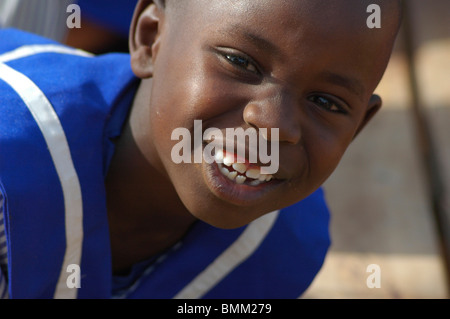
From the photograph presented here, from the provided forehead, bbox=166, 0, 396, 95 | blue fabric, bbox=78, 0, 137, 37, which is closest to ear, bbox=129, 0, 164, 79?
forehead, bbox=166, 0, 396, 95

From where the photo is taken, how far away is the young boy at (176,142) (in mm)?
812

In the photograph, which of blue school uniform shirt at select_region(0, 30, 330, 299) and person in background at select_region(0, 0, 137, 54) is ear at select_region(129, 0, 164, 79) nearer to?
blue school uniform shirt at select_region(0, 30, 330, 299)

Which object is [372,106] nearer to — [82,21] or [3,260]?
[3,260]

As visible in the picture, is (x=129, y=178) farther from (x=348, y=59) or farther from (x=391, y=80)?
(x=391, y=80)

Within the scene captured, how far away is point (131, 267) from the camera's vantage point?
1.12 meters

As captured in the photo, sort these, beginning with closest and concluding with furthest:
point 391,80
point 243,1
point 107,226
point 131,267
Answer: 1. point 243,1
2. point 107,226
3. point 131,267
4. point 391,80

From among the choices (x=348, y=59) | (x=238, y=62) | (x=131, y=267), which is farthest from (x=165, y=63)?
(x=131, y=267)

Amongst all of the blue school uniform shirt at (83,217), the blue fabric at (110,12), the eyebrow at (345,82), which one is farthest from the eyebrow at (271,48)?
the blue fabric at (110,12)

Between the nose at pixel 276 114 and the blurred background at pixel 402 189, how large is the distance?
0.61m

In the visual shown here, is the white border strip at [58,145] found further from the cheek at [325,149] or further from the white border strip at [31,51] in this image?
the cheek at [325,149]

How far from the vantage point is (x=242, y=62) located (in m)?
0.83

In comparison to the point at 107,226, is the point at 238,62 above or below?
above

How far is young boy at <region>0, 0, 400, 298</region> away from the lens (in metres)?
0.81

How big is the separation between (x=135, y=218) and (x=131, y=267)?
103 mm
